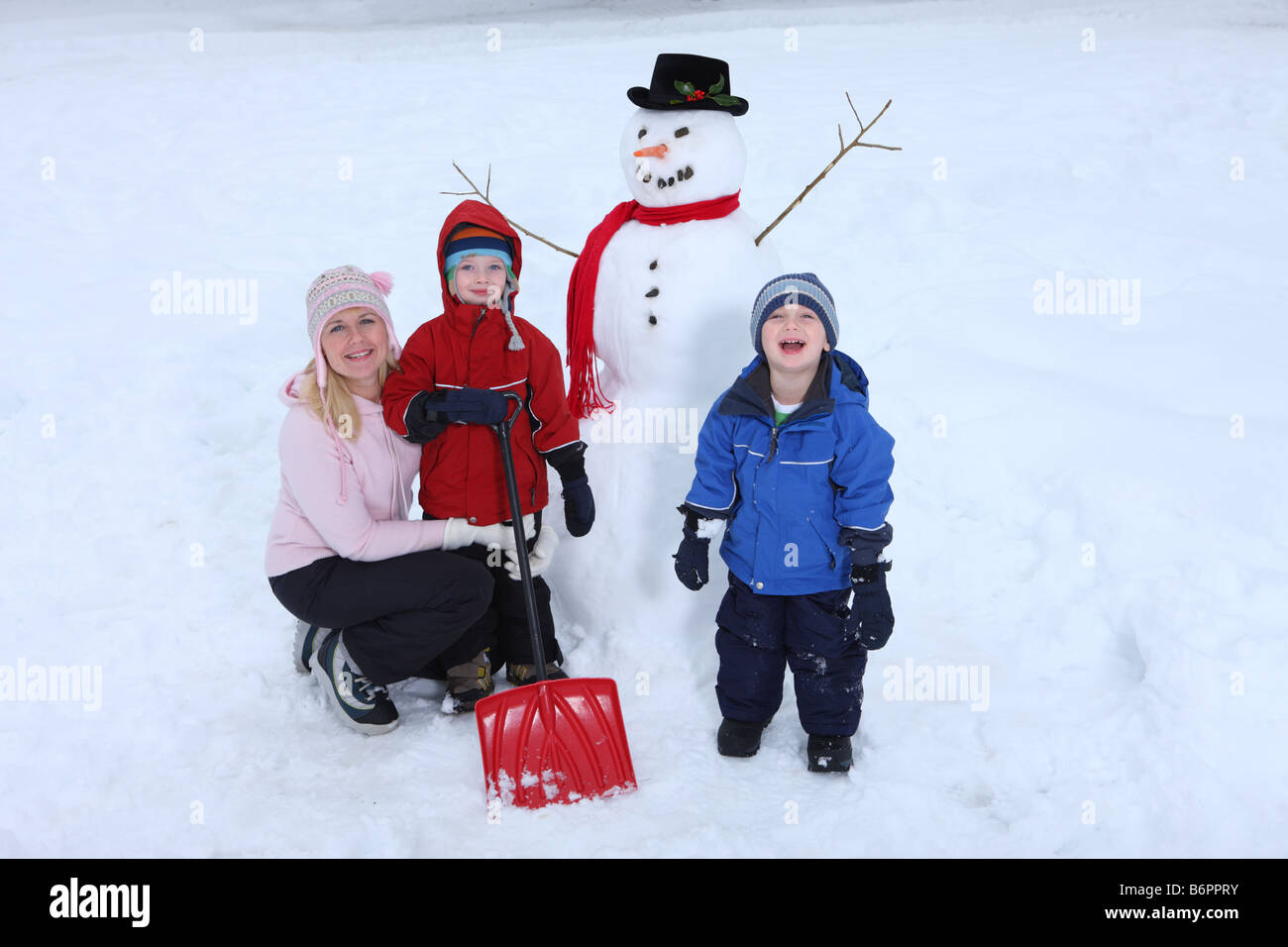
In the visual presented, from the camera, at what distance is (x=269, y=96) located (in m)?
7.43

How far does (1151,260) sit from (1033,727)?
10.4ft

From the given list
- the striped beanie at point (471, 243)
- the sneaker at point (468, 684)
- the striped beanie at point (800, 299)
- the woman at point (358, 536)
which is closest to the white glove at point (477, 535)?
the woman at point (358, 536)

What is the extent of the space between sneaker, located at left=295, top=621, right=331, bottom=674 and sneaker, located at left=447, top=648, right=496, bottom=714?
0.39 metres

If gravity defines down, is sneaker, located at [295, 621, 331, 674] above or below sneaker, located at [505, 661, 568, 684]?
above

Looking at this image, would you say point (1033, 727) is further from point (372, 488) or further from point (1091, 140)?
point (1091, 140)

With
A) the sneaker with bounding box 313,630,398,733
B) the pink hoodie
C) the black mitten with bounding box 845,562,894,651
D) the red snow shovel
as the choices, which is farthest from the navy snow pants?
the sneaker with bounding box 313,630,398,733

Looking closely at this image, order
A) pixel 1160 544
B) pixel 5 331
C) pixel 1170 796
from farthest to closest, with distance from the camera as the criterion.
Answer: pixel 5 331 < pixel 1160 544 < pixel 1170 796

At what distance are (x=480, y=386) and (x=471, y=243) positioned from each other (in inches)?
15.4

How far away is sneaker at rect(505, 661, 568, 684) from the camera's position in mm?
2891

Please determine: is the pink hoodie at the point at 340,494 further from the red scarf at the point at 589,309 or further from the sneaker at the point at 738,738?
the sneaker at the point at 738,738

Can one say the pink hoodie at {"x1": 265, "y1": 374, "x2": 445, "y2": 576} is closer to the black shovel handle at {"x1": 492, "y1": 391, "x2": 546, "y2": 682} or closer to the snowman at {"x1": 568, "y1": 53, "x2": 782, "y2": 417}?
the black shovel handle at {"x1": 492, "y1": 391, "x2": 546, "y2": 682}

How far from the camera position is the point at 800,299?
7.98ft

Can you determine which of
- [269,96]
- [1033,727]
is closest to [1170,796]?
[1033,727]

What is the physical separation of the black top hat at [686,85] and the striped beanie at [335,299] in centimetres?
91
